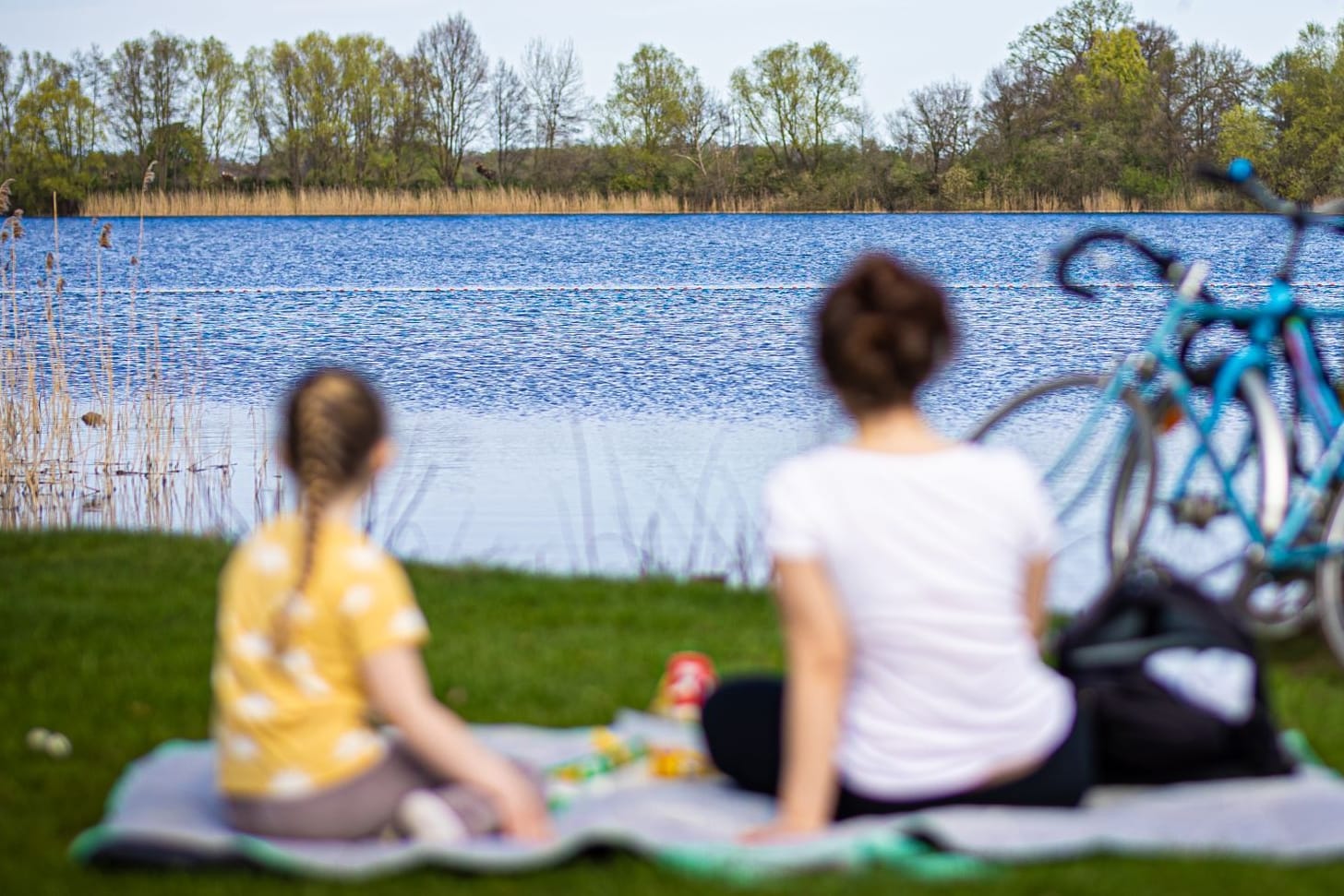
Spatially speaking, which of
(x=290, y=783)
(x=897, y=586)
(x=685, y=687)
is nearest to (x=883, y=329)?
(x=897, y=586)

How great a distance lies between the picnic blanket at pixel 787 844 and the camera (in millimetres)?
3125

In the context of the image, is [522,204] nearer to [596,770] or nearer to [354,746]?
[596,770]

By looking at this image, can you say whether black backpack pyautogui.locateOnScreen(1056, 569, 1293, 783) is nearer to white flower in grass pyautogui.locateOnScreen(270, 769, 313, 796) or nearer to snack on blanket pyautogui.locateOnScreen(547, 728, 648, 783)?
snack on blanket pyautogui.locateOnScreen(547, 728, 648, 783)

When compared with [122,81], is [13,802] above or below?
below

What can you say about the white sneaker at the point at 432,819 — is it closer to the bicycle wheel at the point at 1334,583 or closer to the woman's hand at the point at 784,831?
the woman's hand at the point at 784,831

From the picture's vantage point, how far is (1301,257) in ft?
108

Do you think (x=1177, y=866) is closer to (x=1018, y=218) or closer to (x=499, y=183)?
(x=1018, y=218)

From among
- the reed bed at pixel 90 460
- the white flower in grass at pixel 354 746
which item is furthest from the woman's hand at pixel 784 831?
the reed bed at pixel 90 460

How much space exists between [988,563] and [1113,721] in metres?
0.67

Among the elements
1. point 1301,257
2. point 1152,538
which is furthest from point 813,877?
point 1301,257

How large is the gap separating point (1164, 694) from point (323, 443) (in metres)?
1.94

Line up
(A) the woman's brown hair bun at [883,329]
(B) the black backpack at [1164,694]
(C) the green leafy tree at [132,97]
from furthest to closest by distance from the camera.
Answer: (C) the green leafy tree at [132,97] → (B) the black backpack at [1164,694] → (A) the woman's brown hair bun at [883,329]

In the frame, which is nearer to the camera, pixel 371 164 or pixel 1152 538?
pixel 1152 538

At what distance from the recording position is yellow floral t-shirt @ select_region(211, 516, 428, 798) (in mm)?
3111
